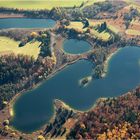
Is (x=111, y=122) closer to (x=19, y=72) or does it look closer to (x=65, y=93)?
(x=65, y=93)

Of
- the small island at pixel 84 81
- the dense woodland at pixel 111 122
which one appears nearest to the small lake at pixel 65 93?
the small island at pixel 84 81

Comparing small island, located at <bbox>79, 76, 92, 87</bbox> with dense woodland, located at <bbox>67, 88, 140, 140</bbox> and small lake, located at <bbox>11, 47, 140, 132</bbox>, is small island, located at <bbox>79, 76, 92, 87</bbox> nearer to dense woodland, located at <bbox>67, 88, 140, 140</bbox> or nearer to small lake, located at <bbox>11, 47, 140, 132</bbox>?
small lake, located at <bbox>11, 47, 140, 132</bbox>

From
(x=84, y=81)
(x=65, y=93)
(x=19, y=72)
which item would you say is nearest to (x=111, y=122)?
(x=65, y=93)

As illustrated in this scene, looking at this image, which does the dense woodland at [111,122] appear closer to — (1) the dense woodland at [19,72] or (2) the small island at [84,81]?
(2) the small island at [84,81]

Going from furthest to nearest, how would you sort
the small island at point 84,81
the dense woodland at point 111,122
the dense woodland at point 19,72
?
the small island at point 84,81
the dense woodland at point 19,72
the dense woodland at point 111,122

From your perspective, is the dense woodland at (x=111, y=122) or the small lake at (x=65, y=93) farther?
the small lake at (x=65, y=93)
